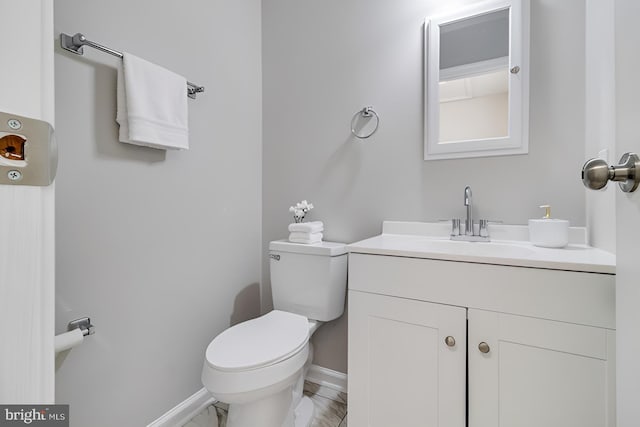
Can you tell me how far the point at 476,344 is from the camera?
0.94 meters

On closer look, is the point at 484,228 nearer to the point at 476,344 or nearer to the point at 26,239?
the point at 476,344

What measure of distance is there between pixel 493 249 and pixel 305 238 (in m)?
0.84

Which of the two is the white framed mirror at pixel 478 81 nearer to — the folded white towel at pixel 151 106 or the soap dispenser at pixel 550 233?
the soap dispenser at pixel 550 233

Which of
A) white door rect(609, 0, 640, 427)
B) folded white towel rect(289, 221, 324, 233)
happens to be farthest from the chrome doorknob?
folded white towel rect(289, 221, 324, 233)

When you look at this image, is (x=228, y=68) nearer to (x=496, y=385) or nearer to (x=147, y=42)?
(x=147, y=42)

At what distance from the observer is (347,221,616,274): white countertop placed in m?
0.84

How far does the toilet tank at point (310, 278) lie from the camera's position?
4.72 feet

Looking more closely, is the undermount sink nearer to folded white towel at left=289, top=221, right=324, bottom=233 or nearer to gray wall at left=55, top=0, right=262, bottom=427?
folded white towel at left=289, top=221, right=324, bottom=233

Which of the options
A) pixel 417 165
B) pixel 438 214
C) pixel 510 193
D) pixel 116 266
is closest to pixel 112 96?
pixel 116 266

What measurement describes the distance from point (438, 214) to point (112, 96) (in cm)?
145

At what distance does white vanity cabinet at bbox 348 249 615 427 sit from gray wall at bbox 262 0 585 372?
1.58 ft

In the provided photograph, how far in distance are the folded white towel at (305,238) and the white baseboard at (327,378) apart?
0.75 m

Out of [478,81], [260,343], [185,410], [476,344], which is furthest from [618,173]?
[185,410]

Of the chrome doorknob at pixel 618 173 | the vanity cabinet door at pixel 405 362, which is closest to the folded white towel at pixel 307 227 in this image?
the vanity cabinet door at pixel 405 362
